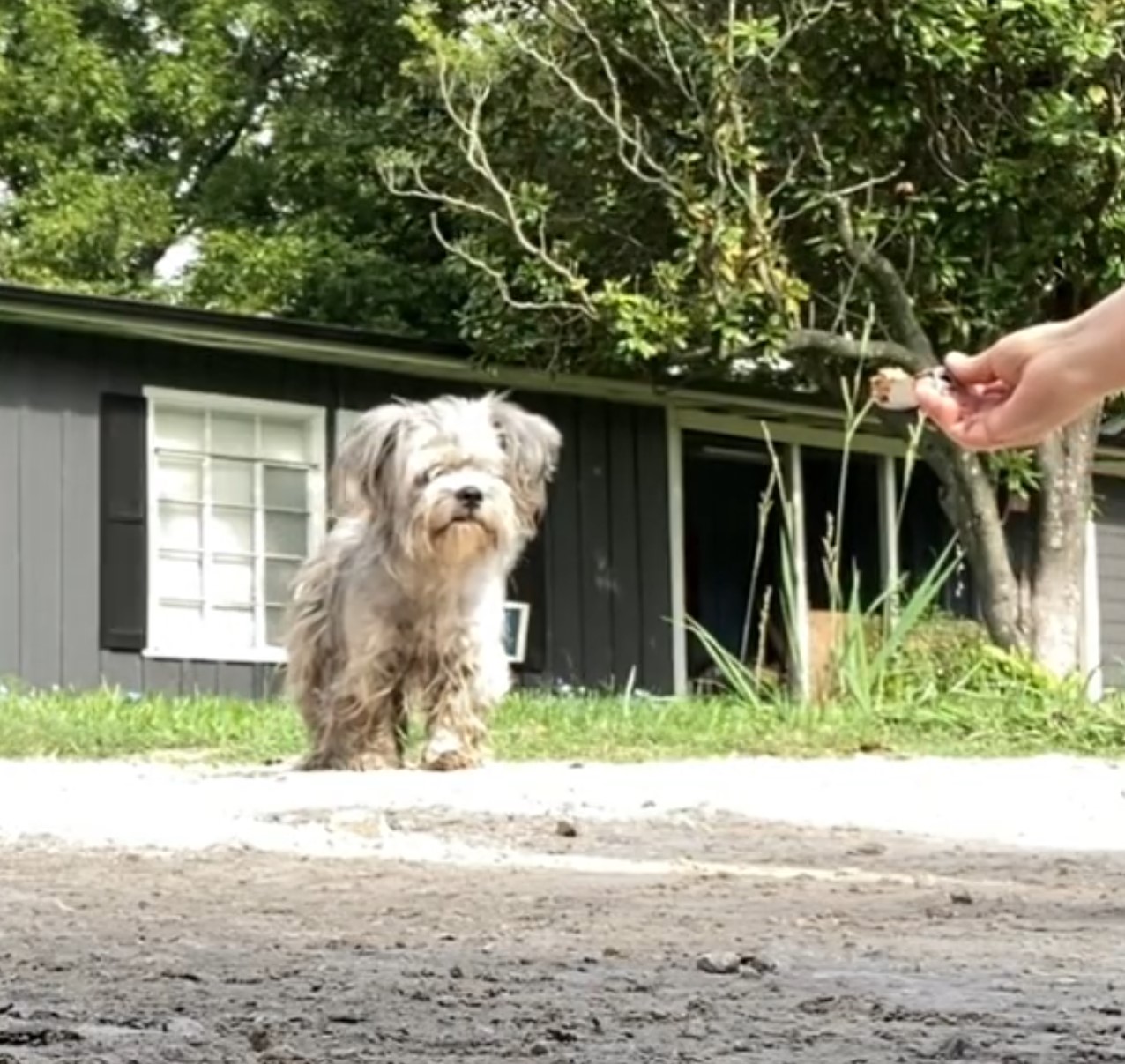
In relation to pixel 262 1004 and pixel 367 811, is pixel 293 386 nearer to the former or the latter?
pixel 367 811

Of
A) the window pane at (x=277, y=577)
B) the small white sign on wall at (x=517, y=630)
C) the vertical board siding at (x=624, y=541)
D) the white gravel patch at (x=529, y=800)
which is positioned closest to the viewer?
the white gravel patch at (x=529, y=800)

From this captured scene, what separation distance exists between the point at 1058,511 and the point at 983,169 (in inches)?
103

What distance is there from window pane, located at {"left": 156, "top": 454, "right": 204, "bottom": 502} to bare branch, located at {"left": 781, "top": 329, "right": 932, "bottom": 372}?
400 cm

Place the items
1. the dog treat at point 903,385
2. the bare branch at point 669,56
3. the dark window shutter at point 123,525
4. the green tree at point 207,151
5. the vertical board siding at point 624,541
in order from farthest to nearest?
the green tree at point 207,151 < the vertical board siding at point 624,541 < the bare branch at point 669,56 < the dark window shutter at point 123,525 < the dog treat at point 903,385

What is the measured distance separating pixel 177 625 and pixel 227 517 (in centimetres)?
87

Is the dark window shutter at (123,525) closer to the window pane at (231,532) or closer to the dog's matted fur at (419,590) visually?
the window pane at (231,532)

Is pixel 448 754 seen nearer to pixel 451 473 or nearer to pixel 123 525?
pixel 451 473

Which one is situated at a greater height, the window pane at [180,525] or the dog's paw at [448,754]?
the window pane at [180,525]

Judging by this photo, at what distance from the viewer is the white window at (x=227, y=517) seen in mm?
17594

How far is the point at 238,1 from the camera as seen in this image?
84.4ft

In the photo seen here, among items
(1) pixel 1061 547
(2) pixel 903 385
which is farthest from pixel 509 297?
(2) pixel 903 385

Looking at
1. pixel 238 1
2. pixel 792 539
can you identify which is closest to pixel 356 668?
pixel 792 539

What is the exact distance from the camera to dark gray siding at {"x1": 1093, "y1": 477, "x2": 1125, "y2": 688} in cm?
2533

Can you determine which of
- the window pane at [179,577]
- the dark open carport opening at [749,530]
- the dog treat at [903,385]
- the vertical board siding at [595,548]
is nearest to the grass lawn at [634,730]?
the window pane at [179,577]
